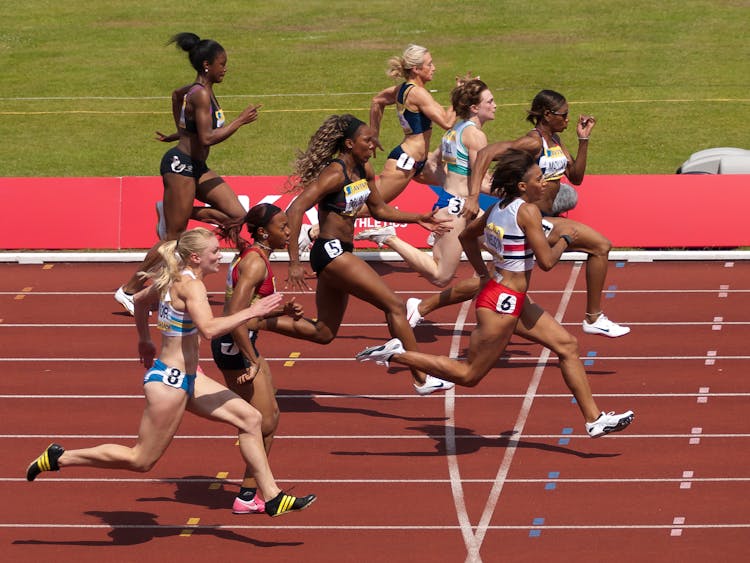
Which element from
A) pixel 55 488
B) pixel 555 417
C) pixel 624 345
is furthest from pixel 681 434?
pixel 55 488

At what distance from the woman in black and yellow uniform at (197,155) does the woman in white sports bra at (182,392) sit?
4407 millimetres

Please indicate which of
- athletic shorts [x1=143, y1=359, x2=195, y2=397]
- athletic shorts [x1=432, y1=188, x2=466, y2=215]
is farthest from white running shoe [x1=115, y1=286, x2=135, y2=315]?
athletic shorts [x1=143, y1=359, x2=195, y2=397]

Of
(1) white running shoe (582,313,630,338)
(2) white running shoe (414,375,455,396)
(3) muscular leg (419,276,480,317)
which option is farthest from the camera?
(1) white running shoe (582,313,630,338)

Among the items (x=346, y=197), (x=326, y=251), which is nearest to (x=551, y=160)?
(x=346, y=197)

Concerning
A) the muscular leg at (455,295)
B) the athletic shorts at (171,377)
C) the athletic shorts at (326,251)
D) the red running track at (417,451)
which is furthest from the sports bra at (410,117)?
the athletic shorts at (171,377)

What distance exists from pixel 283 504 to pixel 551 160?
16.0 feet

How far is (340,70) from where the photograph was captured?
30031mm

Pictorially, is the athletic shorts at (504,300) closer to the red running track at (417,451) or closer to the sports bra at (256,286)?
the red running track at (417,451)

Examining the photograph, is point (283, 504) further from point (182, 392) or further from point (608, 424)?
point (608, 424)

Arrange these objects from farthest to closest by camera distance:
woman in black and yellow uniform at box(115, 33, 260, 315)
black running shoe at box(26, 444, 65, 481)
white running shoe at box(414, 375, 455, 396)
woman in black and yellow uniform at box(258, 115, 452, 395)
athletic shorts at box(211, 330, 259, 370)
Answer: woman in black and yellow uniform at box(115, 33, 260, 315), white running shoe at box(414, 375, 455, 396), woman in black and yellow uniform at box(258, 115, 452, 395), athletic shorts at box(211, 330, 259, 370), black running shoe at box(26, 444, 65, 481)

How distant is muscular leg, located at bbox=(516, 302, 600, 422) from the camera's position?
11.9 meters

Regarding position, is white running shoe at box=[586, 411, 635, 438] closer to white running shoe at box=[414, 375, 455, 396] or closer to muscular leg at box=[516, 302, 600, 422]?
muscular leg at box=[516, 302, 600, 422]

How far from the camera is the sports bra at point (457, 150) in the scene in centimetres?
1495

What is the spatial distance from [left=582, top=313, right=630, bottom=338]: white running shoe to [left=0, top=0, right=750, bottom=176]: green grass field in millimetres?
8938
